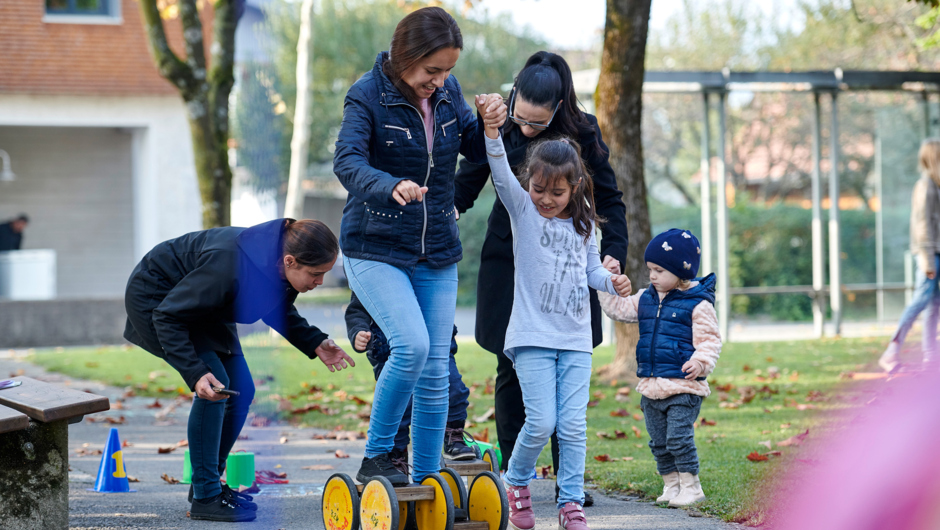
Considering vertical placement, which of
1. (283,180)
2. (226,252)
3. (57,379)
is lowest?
(57,379)

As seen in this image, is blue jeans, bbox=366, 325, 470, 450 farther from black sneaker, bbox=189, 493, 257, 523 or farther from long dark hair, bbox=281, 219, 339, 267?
black sneaker, bbox=189, 493, 257, 523

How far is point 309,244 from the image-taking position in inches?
151

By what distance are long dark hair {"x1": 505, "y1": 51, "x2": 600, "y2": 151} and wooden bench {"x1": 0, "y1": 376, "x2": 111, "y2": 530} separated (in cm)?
215

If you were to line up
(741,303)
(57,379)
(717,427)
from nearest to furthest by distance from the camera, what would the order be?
(717,427), (57,379), (741,303)

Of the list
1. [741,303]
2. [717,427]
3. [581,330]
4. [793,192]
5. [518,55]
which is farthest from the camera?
[518,55]

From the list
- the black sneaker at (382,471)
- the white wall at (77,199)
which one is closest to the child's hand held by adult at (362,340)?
the black sneaker at (382,471)

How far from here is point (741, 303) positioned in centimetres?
1609

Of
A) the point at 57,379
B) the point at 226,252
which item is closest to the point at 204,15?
the point at 57,379

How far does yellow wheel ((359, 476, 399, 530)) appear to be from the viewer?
10.5ft

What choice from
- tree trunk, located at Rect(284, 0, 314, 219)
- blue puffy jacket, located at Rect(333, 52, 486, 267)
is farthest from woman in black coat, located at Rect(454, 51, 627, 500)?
tree trunk, located at Rect(284, 0, 314, 219)

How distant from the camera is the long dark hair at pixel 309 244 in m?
3.84

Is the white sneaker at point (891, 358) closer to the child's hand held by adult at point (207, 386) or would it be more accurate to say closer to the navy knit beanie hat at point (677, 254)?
the navy knit beanie hat at point (677, 254)

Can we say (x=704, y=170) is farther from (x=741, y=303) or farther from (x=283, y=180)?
(x=283, y=180)

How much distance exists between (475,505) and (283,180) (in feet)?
90.8
